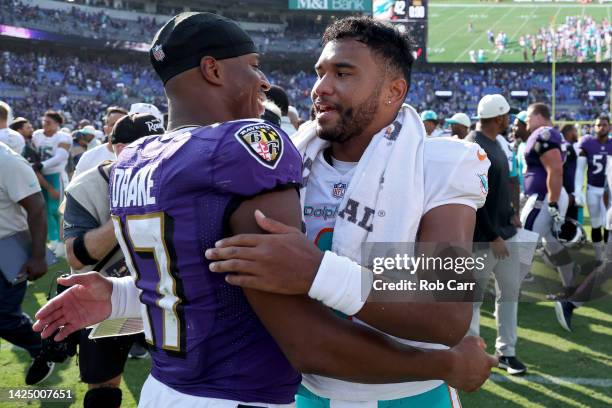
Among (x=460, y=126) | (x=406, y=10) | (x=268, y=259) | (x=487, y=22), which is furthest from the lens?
(x=487, y=22)

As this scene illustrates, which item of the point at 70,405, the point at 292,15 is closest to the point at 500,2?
the point at 292,15

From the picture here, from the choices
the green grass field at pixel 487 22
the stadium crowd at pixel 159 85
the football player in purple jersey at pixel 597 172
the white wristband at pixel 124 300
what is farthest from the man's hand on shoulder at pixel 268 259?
the green grass field at pixel 487 22

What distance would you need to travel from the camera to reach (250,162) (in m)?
1.42

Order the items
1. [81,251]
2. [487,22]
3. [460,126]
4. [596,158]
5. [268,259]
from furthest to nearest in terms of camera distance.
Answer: [487,22], [596,158], [460,126], [81,251], [268,259]

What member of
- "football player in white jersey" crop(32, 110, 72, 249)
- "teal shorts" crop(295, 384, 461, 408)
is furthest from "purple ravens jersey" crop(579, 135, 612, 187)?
"teal shorts" crop(295, 384, 461, 408)

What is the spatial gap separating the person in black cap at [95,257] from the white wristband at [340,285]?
82.4 inches

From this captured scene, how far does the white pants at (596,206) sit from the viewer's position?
9.22 metres

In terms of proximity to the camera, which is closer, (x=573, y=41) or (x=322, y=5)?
(x=573, y=41)

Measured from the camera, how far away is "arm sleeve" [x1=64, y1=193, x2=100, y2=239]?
341 centimetres

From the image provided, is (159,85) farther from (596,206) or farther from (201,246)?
(201,246)

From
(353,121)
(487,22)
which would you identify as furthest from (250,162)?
(487,22)

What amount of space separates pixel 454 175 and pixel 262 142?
0.61 meters

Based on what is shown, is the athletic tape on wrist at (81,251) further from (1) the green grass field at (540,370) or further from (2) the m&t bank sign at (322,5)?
(2) the m&t bank sign at (322,5)

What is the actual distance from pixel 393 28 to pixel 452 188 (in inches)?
22.5
